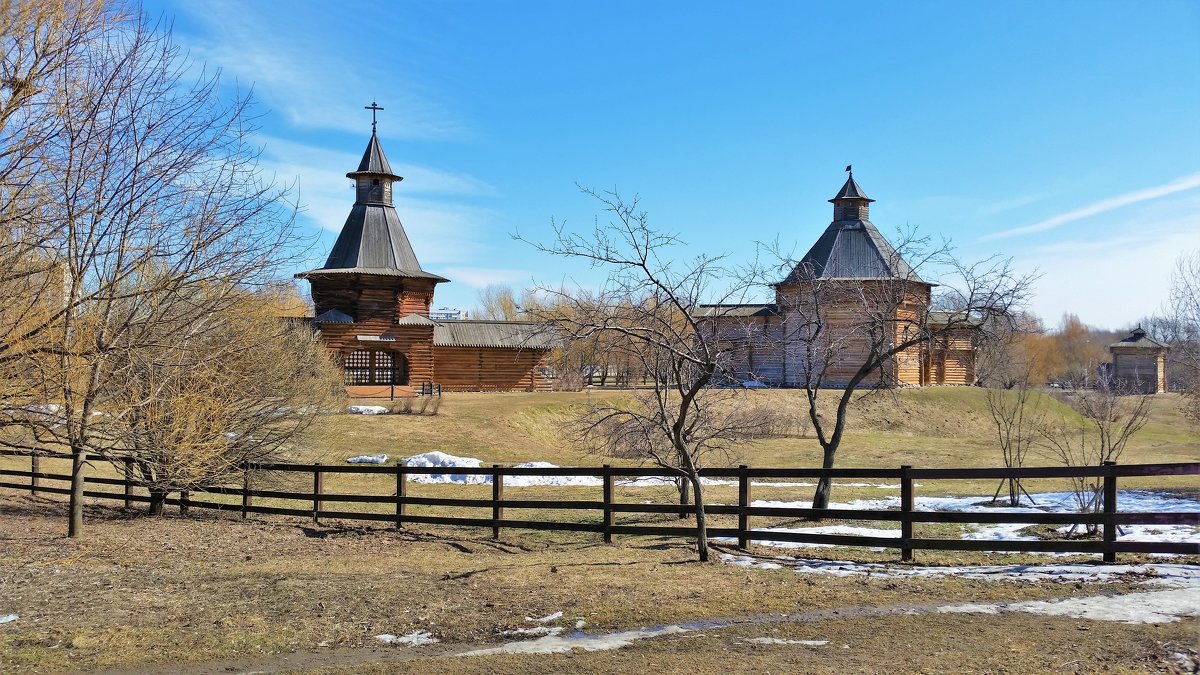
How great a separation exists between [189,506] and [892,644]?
486 inches

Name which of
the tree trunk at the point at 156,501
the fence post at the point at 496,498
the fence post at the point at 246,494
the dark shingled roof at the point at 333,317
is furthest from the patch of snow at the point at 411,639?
the dark shingled roof at the point at 333,317

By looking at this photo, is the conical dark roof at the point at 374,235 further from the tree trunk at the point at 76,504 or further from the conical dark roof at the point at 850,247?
the tree trunk at the point at 76,504

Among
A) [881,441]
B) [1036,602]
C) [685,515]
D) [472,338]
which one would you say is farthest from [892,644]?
[472,338]

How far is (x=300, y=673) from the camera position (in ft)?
19.8

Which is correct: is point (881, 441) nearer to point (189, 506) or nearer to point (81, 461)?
point (189, 506)

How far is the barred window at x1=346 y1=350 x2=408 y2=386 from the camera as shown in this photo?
43094mm

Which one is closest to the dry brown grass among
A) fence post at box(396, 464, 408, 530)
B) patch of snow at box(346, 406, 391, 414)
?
fence post at box(396, 464, 408, 530)

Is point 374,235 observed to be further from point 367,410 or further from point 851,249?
point 851,249

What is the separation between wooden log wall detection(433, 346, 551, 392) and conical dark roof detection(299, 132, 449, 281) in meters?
4.14

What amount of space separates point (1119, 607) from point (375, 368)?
39.8 meters

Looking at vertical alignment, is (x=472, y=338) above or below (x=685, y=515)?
above

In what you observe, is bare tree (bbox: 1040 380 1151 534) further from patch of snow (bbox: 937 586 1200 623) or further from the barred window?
the barred window

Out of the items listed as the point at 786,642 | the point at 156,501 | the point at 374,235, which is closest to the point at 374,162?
the point at 374,235

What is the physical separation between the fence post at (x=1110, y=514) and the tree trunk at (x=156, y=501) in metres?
13.6
